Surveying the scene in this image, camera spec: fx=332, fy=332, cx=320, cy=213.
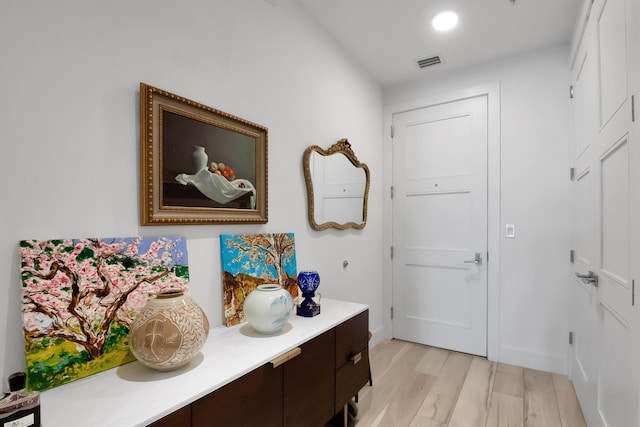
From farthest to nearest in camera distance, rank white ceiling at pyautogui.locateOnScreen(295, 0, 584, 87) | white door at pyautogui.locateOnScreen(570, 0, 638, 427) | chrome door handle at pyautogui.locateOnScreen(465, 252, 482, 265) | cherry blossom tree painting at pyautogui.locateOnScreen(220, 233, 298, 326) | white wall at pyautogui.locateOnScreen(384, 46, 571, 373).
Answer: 1. chrome door handle at pyautogui.locateOnScreen(465, 252, 482, 265)
2. white wall at pyautogui.locateOnScreen(384, 46, 571, 373)
3. white ceiling at pyautogui.locateOnScreen(295, 0, 584, 87)
4. cherry blossom tree painting at pyautogui.locateOnScreen(220, 233, 298, 326)
5. white door at pyautogui.locateOnScreen(570, 0, 638, 427)

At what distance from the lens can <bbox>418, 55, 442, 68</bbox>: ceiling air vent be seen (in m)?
2.78

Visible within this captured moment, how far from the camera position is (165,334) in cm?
106

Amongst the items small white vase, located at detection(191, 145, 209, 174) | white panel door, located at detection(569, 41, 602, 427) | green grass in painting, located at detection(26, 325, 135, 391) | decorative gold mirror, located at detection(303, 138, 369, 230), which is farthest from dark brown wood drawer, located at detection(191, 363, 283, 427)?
white panel door, located at detection(569, 41, 602, 427)

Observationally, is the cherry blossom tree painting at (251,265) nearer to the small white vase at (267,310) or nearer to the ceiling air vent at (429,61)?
the small white vase at (267,310)

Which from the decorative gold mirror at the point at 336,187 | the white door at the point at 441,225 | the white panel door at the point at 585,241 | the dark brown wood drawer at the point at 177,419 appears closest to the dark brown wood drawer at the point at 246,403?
the dark brown wood drawer at the point at 177,419

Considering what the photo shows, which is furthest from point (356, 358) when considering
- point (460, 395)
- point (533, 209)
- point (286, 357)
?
point (533, 209)

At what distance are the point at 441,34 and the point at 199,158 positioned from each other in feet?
6.66

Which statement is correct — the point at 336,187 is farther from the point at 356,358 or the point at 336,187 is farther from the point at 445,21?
the point at 445,21

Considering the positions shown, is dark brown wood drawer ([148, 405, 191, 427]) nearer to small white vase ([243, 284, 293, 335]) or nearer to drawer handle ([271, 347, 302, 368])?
drawer handle ([271, 347, 302, 368])

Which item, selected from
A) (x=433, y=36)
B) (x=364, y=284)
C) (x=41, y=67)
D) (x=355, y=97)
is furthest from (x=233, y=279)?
(x=433, y=36)

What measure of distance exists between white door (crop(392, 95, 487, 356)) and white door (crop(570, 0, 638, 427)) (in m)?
0.76

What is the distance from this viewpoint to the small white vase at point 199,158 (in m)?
1.47

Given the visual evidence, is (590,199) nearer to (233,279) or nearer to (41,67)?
(233,279)

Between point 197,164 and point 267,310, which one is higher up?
point 197,164
